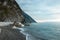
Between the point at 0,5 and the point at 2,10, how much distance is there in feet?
0.71

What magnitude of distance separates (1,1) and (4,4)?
10 centimetres

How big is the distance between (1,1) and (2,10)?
0.18 metres

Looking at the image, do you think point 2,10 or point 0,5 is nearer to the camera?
point 0,5

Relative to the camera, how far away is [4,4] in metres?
2.96

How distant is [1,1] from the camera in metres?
3.00

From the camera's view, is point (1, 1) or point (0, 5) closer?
point (0, 5)

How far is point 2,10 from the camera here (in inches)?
118

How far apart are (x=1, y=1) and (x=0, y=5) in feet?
0.75

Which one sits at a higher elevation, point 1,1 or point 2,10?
point 1,1

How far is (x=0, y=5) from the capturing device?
2797 millimetres
